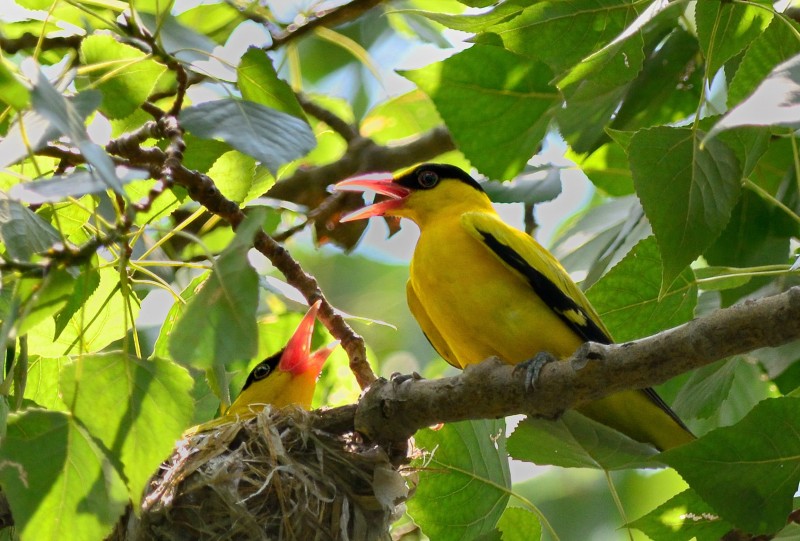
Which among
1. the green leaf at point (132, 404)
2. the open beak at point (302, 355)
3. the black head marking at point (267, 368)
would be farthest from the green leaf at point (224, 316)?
the black head marking at point (267, 368)

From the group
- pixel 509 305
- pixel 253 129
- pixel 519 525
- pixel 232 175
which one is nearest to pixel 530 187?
pixel 509 305

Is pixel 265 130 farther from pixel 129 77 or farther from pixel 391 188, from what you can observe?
pixel 391 188

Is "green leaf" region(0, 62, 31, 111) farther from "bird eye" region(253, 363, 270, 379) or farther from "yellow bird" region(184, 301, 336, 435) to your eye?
"bird eye" region(253, 363, 270, 379)

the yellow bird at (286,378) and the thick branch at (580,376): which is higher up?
the thick branch at (580,376)

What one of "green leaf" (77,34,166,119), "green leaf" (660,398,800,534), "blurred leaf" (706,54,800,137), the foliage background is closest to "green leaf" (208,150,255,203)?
the foliage background

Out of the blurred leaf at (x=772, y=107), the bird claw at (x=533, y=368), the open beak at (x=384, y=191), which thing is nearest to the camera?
the blurred leaf at (x=772, y=107)

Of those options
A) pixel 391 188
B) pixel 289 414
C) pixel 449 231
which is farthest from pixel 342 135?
pixel 289 414

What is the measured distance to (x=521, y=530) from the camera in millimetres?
2896

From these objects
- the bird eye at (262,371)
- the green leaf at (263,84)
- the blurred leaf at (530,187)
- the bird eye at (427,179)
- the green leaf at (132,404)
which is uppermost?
the green leaf at (263,84)

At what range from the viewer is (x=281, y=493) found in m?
3.14

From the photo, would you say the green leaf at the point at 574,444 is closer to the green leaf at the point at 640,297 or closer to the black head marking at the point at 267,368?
the green leaf at the point at 640,297

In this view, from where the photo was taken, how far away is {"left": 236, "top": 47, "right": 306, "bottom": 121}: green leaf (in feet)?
9.04

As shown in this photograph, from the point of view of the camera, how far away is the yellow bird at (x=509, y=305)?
11.0 feet

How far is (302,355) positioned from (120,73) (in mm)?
1955
